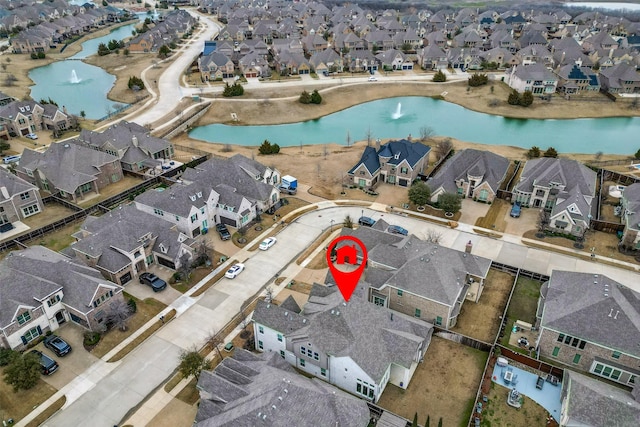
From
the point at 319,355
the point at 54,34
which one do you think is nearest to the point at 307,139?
the point at 319,355

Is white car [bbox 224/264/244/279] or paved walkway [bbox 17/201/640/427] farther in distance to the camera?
white car [bbox 224/264/244/279]

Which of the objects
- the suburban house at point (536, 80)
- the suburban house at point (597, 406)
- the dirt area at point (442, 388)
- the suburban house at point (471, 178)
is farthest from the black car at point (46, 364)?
the suburban house at point (536, 80)

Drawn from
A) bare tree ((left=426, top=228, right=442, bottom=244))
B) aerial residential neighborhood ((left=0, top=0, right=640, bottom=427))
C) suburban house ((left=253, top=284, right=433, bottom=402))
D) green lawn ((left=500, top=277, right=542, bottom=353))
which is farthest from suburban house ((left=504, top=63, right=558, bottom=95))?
suburban house ((left=253, top=284, right=433, bottom=402))

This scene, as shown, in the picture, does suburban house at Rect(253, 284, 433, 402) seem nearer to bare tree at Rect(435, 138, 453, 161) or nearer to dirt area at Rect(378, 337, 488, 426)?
dirt area at Rect(378, 337, 488, 426)

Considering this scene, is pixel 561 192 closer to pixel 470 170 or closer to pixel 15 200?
pixel 470 170

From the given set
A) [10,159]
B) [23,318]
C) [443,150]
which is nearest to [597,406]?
[23,318]
